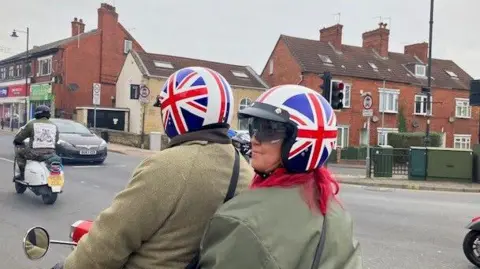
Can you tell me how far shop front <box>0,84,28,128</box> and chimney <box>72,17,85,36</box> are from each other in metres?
7.02

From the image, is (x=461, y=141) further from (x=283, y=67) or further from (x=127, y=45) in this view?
(x=127, y=45)

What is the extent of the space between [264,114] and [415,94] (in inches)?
1521

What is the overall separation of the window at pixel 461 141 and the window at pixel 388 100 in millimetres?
6688

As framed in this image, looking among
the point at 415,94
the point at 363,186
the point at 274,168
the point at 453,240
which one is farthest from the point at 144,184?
the point at 415,94

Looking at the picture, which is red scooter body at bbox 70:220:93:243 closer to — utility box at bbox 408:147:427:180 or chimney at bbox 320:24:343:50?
utility box at bbox 408:147:427:180

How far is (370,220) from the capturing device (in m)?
8.78

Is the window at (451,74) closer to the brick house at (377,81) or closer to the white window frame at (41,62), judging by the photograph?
the brick house at (377,81)

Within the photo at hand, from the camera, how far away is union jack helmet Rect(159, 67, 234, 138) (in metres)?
2.21

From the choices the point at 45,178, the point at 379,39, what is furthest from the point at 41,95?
the point at 45,178

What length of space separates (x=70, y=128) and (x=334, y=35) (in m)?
26.7

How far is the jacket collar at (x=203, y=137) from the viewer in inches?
83.5

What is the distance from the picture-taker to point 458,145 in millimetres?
39688

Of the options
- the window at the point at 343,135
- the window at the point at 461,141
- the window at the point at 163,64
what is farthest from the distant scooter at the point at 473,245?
the window at the point at 461,141

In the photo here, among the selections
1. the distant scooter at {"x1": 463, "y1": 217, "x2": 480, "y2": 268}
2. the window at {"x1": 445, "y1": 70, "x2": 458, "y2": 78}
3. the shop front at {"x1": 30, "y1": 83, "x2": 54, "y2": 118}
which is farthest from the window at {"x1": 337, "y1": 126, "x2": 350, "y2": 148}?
the distant scooter at {"x1": 463, "y1": 217, "x2": 480, "y2": 268}
